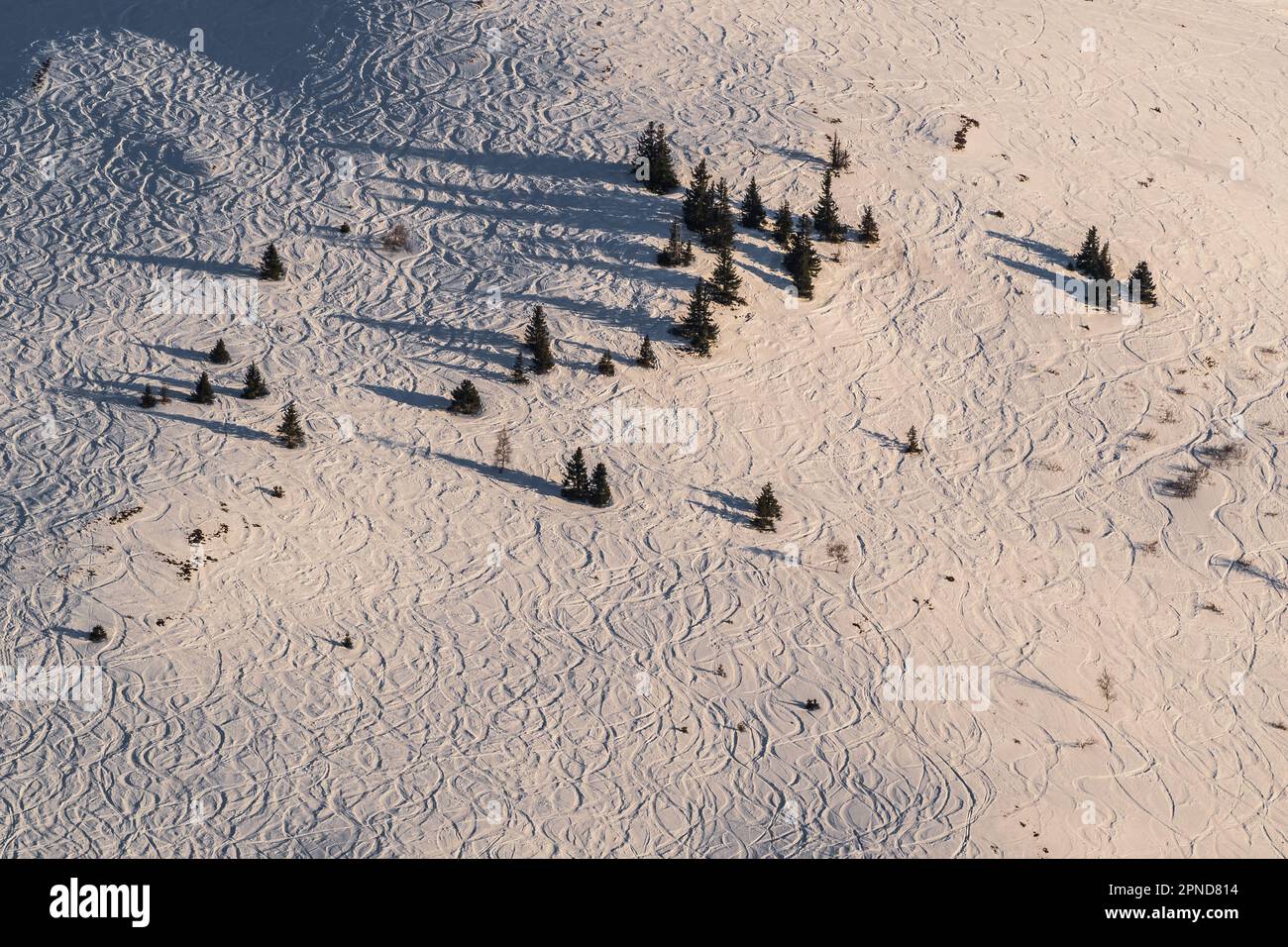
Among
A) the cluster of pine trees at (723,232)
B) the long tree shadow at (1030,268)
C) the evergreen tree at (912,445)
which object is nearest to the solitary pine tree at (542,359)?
the cluster of pine trees at (723,232)

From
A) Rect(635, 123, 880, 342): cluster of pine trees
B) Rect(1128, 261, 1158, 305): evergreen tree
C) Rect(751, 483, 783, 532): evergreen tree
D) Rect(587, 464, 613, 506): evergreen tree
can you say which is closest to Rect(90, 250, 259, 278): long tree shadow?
Rect(635, 123, 880, 342): cluster of pine trees

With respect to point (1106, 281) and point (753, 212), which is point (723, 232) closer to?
point (753, 212)

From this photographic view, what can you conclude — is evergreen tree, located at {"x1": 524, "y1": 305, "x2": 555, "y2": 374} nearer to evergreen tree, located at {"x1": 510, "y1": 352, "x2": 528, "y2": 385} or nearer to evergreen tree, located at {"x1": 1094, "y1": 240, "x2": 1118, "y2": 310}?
evergreen tree, located at {"x1": 510, "y1": 352, "x2": 528, "y2": 385}

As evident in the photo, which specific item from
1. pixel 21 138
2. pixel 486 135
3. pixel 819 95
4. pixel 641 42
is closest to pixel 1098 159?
pixel 819 95

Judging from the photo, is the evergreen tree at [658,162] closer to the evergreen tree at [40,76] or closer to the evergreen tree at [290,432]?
the evergreen tree at [290,432]

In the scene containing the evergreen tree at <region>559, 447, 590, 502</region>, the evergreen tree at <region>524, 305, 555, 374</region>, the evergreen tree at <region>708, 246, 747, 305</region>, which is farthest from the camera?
the evergreen tree at <region>708, 246, 747, 305</region>
